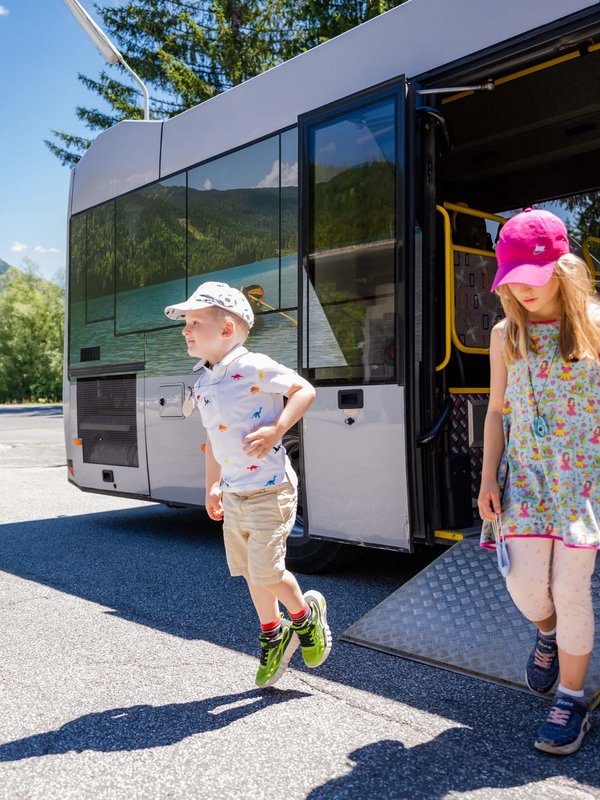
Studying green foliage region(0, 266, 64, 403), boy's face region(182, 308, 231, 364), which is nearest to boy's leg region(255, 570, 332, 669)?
boy's face region(182, 308, 231, 364)

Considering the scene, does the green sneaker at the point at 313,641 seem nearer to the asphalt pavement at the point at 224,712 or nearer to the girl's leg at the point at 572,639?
the asphalt pavement at the point at 224,712

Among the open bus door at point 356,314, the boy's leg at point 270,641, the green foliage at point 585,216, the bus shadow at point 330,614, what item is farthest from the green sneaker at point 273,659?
the green foliage at point 585,216

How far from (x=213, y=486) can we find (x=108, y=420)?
3788 mm

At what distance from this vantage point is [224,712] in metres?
3.12

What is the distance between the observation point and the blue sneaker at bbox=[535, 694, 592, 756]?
267cm

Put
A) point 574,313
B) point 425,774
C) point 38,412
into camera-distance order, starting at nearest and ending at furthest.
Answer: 1. point 425,774
2. point 574,313
3. point 38,412

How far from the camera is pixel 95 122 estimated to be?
20.6m

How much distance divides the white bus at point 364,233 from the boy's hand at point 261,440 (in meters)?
0.42

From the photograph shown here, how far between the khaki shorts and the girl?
0.76m

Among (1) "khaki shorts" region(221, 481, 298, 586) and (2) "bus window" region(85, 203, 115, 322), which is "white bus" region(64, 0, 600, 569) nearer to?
(2) "bus window" region(85, 203, 115, 322)

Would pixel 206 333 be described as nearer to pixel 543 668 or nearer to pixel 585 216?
pixel 543 668

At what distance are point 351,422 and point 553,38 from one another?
6.75 ft

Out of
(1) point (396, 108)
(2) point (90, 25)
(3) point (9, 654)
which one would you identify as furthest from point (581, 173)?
(2) point (90, 25)

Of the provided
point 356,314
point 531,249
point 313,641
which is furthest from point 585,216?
point 313,641
